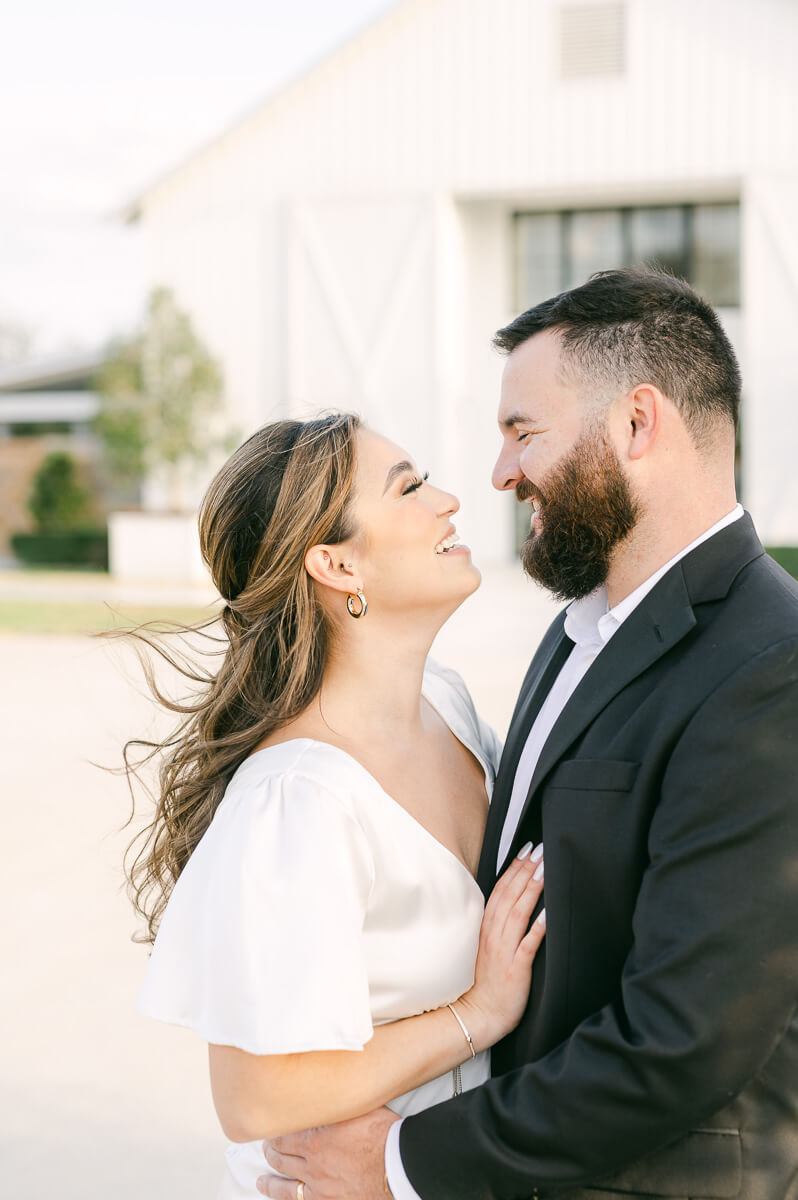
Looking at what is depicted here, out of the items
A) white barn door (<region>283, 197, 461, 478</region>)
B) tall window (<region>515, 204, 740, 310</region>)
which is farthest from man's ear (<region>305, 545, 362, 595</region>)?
tall window (<region>515, 204, 740, 310</region>)

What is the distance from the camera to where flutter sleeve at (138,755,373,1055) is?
2000mm

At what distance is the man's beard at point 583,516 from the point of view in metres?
2.25

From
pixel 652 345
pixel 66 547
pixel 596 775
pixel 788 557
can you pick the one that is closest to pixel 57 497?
pixel 66 547

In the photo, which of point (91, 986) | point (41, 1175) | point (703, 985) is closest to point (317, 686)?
point (703, 985)

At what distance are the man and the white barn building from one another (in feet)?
57.1

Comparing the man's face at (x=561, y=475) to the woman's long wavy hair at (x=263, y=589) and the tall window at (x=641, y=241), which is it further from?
the tall window at (x=641, y=241)

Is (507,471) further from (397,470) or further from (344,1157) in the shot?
(344,1157)

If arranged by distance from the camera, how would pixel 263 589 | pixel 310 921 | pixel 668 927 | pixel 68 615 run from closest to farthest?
pixel 668 927
pixel 310 921
pixel 263 589
pixel 68 615

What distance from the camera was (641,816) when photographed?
75.2 inches

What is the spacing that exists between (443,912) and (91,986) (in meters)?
3.11

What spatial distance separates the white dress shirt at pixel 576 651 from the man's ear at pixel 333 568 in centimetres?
45

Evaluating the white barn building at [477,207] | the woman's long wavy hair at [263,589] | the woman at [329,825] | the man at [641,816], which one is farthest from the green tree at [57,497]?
the man at [641,816]

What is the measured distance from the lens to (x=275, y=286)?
70.0ft

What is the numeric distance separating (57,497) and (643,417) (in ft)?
86.2
